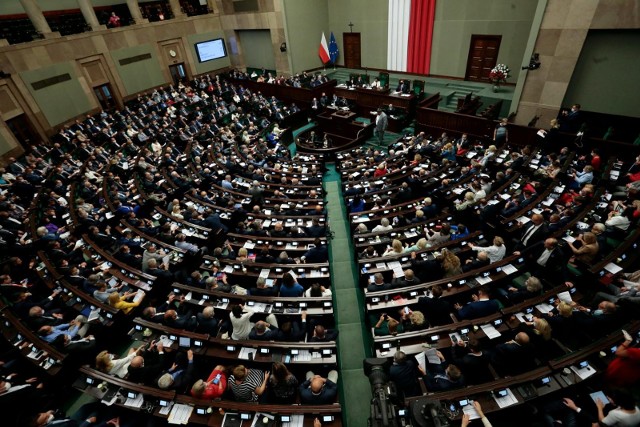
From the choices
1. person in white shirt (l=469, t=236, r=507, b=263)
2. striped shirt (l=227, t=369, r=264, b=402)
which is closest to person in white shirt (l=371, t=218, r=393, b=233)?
person in white shirt (l=469, t=236, r=507, b=263)

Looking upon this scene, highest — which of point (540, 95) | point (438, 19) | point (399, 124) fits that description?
point (438, 19)

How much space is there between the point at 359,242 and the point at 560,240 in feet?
14.1

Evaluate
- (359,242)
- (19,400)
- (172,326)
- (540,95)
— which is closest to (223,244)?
A: (172,326)

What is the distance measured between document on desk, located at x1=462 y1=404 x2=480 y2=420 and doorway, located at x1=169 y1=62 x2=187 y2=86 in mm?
25654

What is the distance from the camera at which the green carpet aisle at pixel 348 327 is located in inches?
221

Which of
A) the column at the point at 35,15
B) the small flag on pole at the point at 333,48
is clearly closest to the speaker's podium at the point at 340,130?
the small flag on pole at the point at 333,48

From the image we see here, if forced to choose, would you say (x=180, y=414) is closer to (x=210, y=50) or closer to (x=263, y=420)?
(x=263, y=420)

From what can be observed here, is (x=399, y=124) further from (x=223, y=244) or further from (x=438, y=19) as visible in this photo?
(x=223, y=244)

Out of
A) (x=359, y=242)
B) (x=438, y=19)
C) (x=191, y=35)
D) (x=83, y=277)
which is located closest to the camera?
(x=83, y=277)

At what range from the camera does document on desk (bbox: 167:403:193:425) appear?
15.2 ft

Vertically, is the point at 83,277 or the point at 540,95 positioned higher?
the point at 540,95

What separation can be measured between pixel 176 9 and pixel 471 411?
27179mm

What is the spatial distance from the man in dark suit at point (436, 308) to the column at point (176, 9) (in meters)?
25.2

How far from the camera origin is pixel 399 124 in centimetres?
1593
